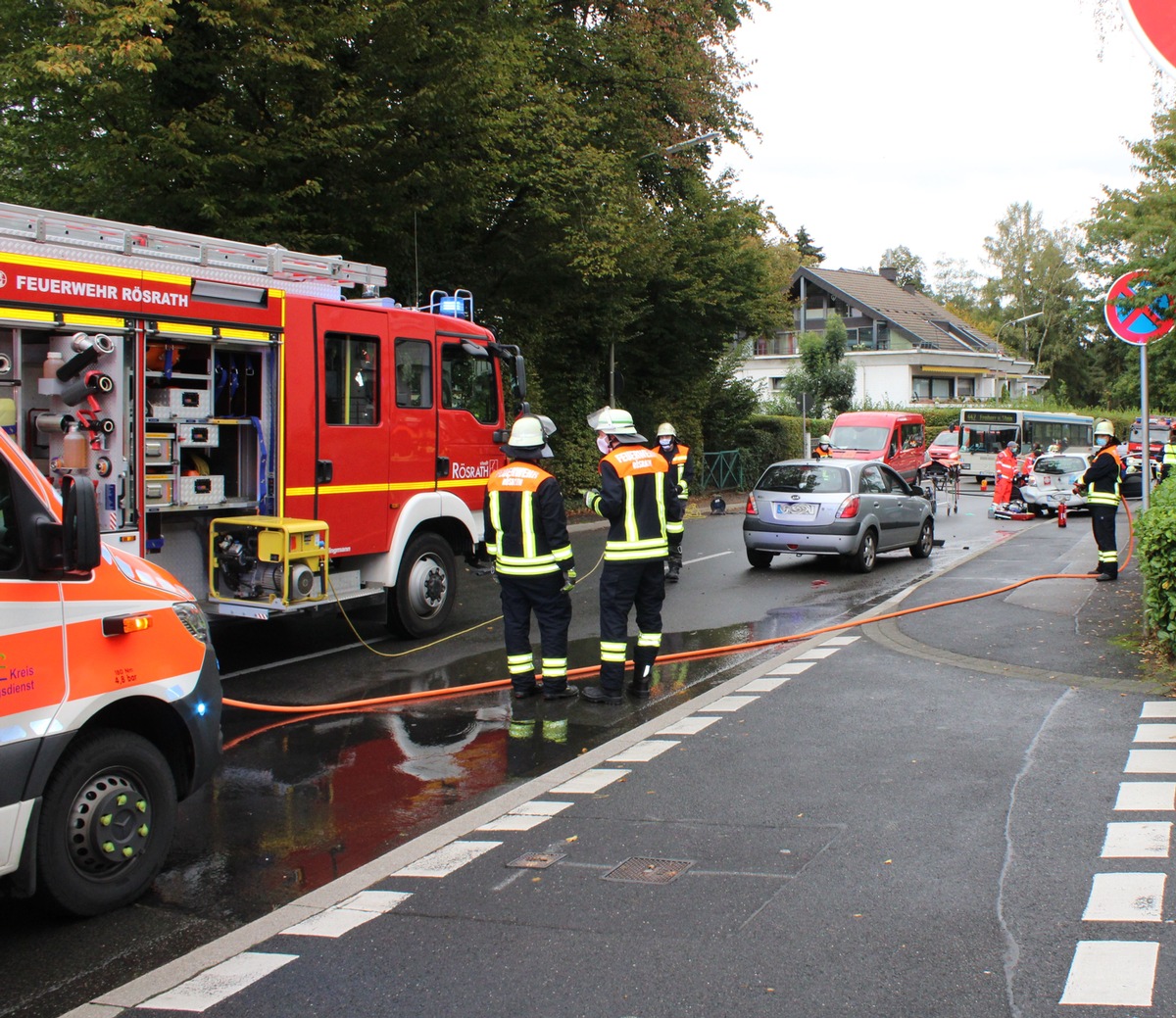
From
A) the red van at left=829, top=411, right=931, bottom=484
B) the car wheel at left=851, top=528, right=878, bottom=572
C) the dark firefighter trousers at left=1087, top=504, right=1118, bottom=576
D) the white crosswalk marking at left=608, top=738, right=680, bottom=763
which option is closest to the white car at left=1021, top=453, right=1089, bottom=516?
the red van at left=829, top=411, right=931, bottom=484

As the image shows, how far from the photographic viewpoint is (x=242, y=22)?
13.9m

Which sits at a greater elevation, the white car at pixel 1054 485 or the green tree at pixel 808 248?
the green tree at pixel 808 248

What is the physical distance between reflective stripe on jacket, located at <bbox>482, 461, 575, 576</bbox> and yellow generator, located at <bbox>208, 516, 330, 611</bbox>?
185 centimetres

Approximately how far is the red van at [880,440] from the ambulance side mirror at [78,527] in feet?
89.2

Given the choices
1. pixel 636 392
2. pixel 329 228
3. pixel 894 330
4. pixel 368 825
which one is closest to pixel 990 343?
pixel 894 330

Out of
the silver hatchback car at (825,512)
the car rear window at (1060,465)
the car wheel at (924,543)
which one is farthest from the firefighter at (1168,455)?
the silver hatchback car at (825,512)

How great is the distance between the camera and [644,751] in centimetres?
719

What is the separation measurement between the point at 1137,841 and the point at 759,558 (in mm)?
11369

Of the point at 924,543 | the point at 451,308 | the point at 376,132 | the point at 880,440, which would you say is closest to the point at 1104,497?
the point at 924,543

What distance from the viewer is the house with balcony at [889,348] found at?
6125 cm

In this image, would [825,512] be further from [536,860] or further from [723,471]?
[723,471]

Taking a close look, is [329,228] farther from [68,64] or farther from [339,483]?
[339,483]

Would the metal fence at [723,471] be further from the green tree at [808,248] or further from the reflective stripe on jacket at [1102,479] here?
the green tree at [808,248]

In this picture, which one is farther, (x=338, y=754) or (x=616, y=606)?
(x=616, y=606)
